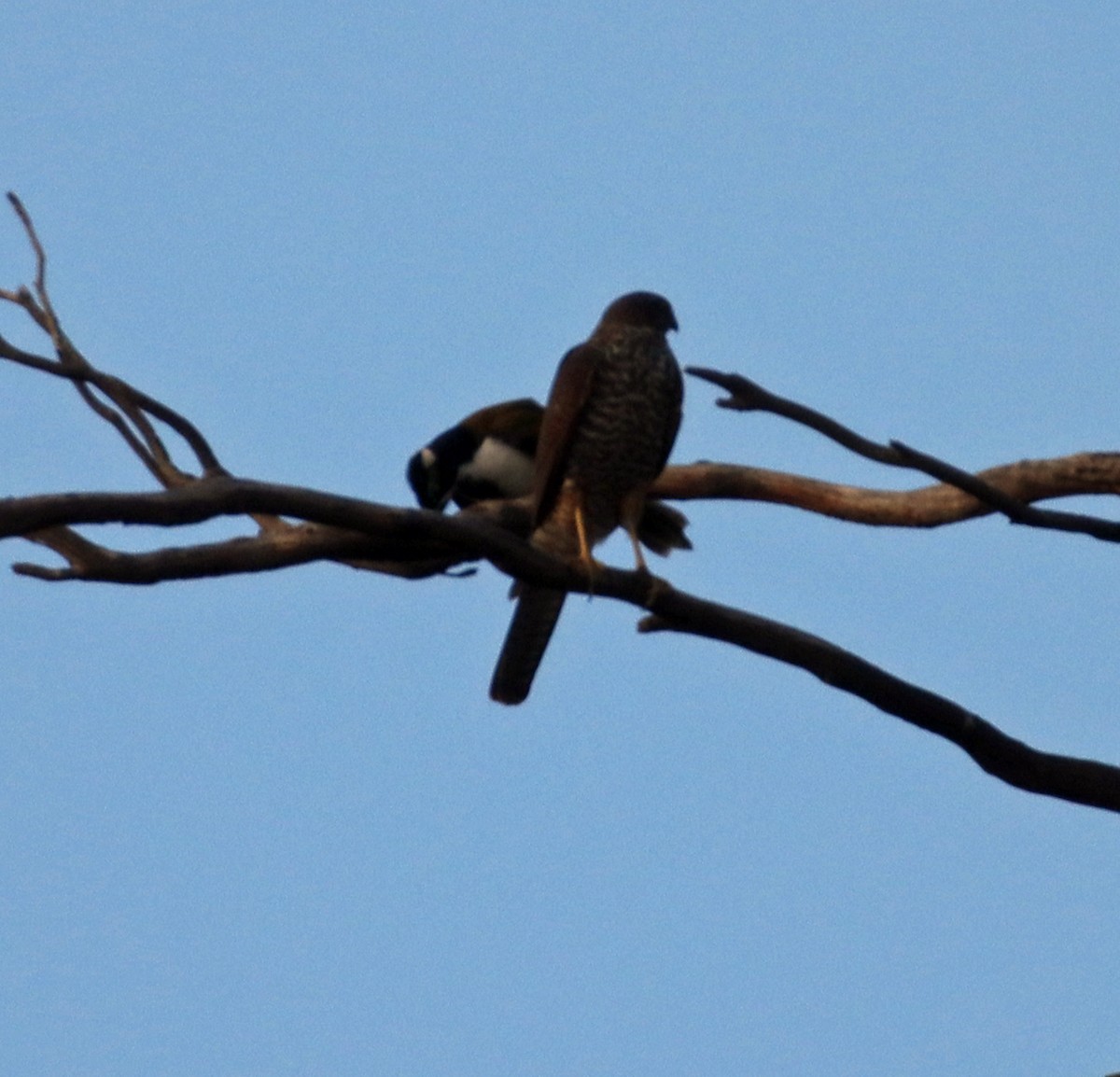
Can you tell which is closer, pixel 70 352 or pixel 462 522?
pixel 462 522

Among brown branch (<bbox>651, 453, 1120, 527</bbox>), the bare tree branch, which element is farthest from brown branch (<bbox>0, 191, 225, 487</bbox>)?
brown branch (<bbox>651, 453, 1120, 527</bbox>)

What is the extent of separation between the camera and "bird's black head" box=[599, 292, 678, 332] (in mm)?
5465

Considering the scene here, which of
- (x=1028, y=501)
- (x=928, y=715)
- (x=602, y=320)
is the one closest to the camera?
(x=928, y=715)

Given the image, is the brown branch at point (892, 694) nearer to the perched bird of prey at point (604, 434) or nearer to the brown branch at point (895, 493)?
the brown branch at point (895, 493)

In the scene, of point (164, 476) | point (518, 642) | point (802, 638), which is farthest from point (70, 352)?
point (802, 638)

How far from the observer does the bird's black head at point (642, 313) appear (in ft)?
17.9

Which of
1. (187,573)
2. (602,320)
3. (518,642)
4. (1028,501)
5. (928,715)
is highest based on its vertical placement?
(602,320)

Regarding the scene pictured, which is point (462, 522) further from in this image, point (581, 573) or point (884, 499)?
point (884, 499)

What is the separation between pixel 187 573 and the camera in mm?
3975

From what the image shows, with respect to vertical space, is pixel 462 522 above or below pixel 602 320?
below

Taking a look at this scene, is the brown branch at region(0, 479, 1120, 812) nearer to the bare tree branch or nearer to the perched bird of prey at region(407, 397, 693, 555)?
the bare tree branch

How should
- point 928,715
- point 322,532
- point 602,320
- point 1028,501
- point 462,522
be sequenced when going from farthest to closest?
point 602,320
point 1028,501
point 322,532
point 928,715
point 462,522

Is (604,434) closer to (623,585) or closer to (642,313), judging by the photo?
(642,313)

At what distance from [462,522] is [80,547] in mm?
872
